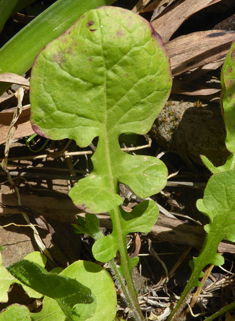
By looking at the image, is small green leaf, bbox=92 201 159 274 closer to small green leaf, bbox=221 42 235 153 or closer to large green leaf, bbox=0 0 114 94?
small green leaf, bbox=221 42 235 153

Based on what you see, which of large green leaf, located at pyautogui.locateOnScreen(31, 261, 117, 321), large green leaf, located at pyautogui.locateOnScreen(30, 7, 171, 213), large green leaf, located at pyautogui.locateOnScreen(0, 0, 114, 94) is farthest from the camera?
large green leaf, located at pyautogui.locateOnScreen(0, 0, 114, 94)

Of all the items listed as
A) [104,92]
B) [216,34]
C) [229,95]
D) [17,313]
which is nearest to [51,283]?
[17,313]

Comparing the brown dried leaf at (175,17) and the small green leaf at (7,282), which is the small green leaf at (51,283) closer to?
the small green leaf at (7,282)

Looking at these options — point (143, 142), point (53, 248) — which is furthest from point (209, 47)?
point (53, 248)

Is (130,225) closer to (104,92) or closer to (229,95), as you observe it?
(104,92)

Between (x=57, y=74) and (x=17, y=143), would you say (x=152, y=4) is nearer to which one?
(x=57, y=74)

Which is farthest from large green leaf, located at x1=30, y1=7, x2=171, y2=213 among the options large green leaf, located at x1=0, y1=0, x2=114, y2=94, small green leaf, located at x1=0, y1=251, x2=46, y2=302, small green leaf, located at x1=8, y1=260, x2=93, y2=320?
small green leaf, located at x1=0, y1=251, x2=46, y2=302
